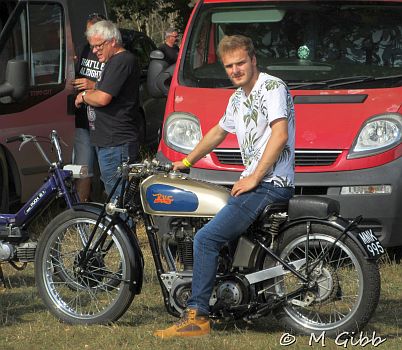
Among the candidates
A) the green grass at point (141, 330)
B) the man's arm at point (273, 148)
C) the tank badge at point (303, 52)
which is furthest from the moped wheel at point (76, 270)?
the tank badge at point (303, 52)

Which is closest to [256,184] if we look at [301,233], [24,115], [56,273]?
[301,233]

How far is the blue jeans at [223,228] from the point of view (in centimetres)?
615

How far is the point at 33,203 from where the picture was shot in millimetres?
7520

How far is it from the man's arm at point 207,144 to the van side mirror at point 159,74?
2749 mm

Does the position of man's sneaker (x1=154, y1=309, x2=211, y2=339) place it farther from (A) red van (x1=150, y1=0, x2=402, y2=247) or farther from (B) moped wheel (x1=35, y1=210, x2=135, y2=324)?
(A) red van (x1=150, y1=0, x2=402, y2=247)

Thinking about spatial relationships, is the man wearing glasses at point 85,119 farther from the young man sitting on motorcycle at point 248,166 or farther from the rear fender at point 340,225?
the rear fender at point 340,225

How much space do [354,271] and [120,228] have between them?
1.41 m

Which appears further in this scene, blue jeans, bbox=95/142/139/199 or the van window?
the van window

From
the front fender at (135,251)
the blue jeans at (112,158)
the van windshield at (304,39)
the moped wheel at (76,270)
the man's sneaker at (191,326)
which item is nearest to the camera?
the man's sneaker at (191,326)

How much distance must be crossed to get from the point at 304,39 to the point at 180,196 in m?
3.24

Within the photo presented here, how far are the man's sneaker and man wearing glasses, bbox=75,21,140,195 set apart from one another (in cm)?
232

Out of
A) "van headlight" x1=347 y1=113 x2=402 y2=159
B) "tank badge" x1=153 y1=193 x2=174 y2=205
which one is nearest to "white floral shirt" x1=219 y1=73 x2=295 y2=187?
"tank badge" x1=153 y1=193 x2=174 y2=205

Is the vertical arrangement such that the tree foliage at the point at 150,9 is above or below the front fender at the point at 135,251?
above

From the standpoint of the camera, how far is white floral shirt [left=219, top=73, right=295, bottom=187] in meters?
6.12
